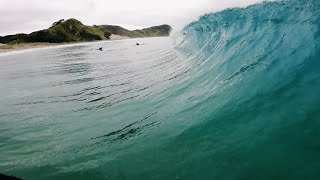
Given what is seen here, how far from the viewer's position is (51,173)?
22.6 feet

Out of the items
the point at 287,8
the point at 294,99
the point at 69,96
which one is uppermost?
the point at 287,8

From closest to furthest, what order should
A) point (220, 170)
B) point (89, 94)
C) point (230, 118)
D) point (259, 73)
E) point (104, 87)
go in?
point (220, 170)
point (230, 118)
point (259, 73)
point (89, 94)
point (104, 87)

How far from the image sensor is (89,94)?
47.8 ft

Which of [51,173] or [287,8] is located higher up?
[287,8]

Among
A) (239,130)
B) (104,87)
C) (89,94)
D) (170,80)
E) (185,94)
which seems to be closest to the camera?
(239,130)

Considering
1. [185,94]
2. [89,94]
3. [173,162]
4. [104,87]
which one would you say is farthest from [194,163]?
[104,87]

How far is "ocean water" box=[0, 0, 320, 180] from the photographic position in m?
6.10

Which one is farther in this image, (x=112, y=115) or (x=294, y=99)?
(x=112, y=115)

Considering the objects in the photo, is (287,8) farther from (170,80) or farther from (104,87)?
(104,87)

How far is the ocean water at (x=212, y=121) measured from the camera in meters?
6.10

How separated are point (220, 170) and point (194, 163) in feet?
1.75

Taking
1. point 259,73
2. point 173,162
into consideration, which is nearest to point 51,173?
point 173,162

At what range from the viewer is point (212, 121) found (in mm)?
7605

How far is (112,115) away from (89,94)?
455 centimetres
